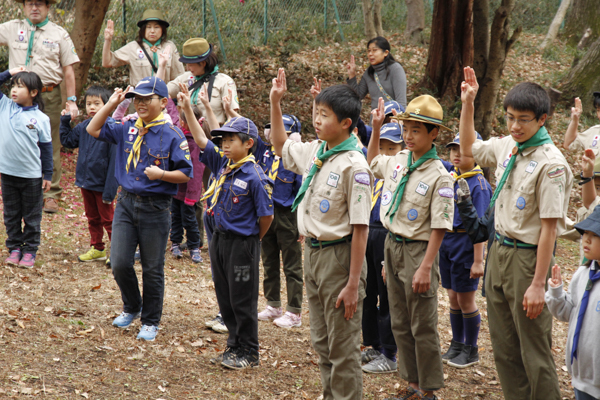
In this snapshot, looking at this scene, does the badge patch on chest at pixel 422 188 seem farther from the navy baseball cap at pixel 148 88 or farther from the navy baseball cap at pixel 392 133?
the navy baseball cap at pixel 148 88

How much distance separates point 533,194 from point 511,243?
333 mm

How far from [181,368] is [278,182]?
205cm

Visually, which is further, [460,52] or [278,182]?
[460,52]

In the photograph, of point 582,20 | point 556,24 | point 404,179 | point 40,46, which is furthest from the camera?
point 556,24

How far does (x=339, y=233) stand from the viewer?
3604mm

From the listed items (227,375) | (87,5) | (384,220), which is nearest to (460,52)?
(87,5)

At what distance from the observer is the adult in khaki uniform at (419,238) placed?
12.8ft

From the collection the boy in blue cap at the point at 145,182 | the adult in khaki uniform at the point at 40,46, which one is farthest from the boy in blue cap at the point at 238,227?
the adult in khaki uniform at the point at 40,46

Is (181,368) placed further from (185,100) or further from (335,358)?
(185,100)

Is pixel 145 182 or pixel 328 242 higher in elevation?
pixel 145 182

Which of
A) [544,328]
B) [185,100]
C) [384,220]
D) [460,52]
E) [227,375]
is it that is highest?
[460,52]

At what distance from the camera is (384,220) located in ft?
13.6

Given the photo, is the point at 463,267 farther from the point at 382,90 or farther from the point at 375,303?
the point at 382,90

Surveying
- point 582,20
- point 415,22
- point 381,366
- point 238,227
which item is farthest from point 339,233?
point 582,20
